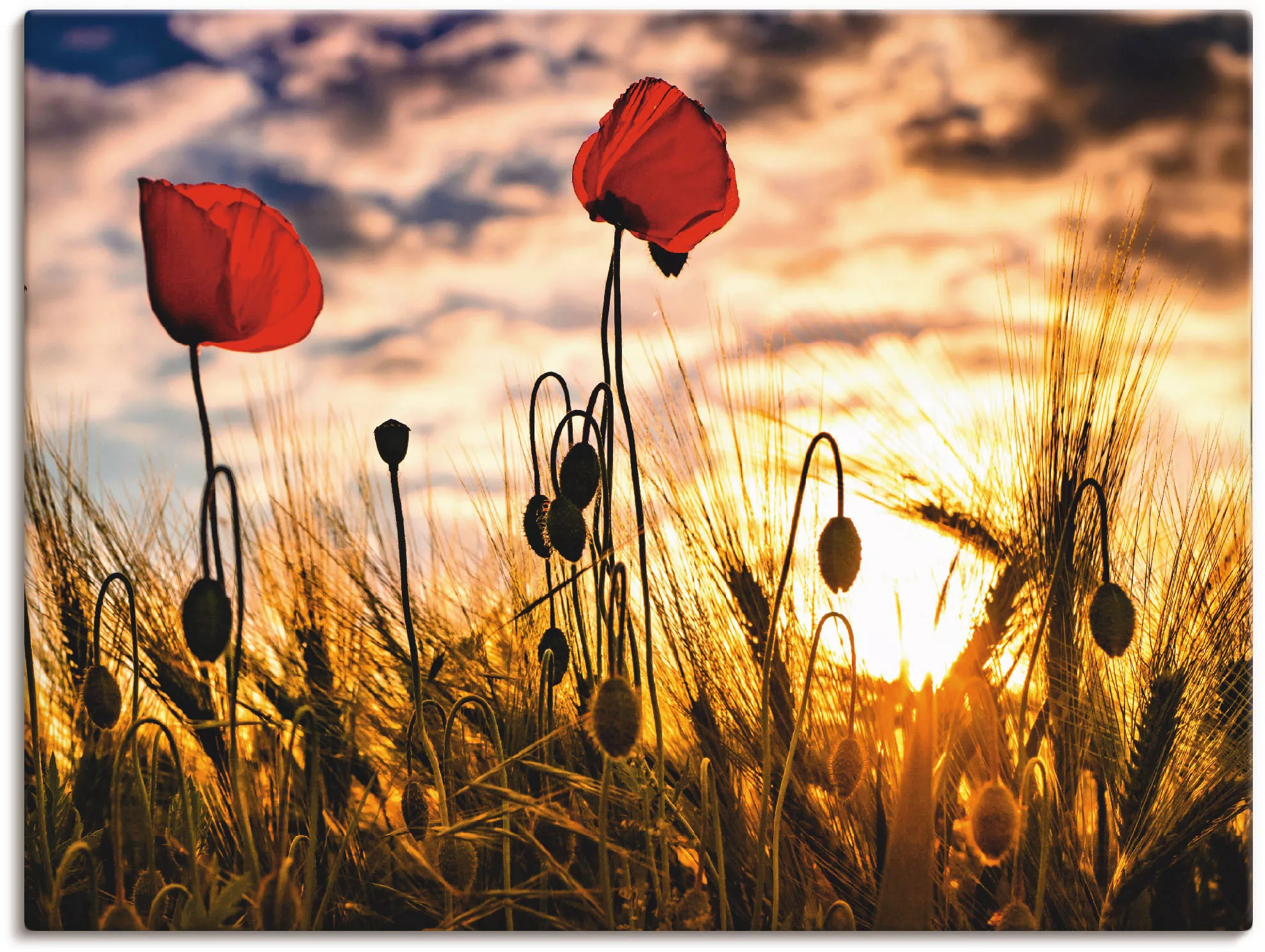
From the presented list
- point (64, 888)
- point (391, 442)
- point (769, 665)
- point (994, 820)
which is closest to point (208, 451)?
point (391, 442)

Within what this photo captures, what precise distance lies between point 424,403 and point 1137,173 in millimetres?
842

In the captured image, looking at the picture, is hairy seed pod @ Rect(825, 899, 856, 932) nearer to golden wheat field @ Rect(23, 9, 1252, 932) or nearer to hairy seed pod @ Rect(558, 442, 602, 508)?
golden wheat field @ Rect(23, 9, 1252, 932)

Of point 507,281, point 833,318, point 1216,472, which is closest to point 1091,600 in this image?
point 1216,472

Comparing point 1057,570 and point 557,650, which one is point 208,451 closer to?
point 557,650

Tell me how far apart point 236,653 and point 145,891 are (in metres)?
0.28

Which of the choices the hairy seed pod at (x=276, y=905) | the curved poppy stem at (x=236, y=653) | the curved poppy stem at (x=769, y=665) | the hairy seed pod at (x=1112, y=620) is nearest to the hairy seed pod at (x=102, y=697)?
the curved poppy stem at (x=236, y=653)

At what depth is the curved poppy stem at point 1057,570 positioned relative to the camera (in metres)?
1.18

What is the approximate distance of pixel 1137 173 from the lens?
53.0 inches

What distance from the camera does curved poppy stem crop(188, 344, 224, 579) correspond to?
116 centimetres

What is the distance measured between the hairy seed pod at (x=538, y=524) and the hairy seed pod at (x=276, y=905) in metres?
0.42

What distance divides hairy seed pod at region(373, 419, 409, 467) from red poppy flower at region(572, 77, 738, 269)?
30 centimetres

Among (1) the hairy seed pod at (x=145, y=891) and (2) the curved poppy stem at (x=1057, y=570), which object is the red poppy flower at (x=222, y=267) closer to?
(1) the hairy seed pod at (x=145, y=891)

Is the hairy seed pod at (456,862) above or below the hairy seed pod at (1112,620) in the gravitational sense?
below

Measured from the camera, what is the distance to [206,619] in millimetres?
1127
